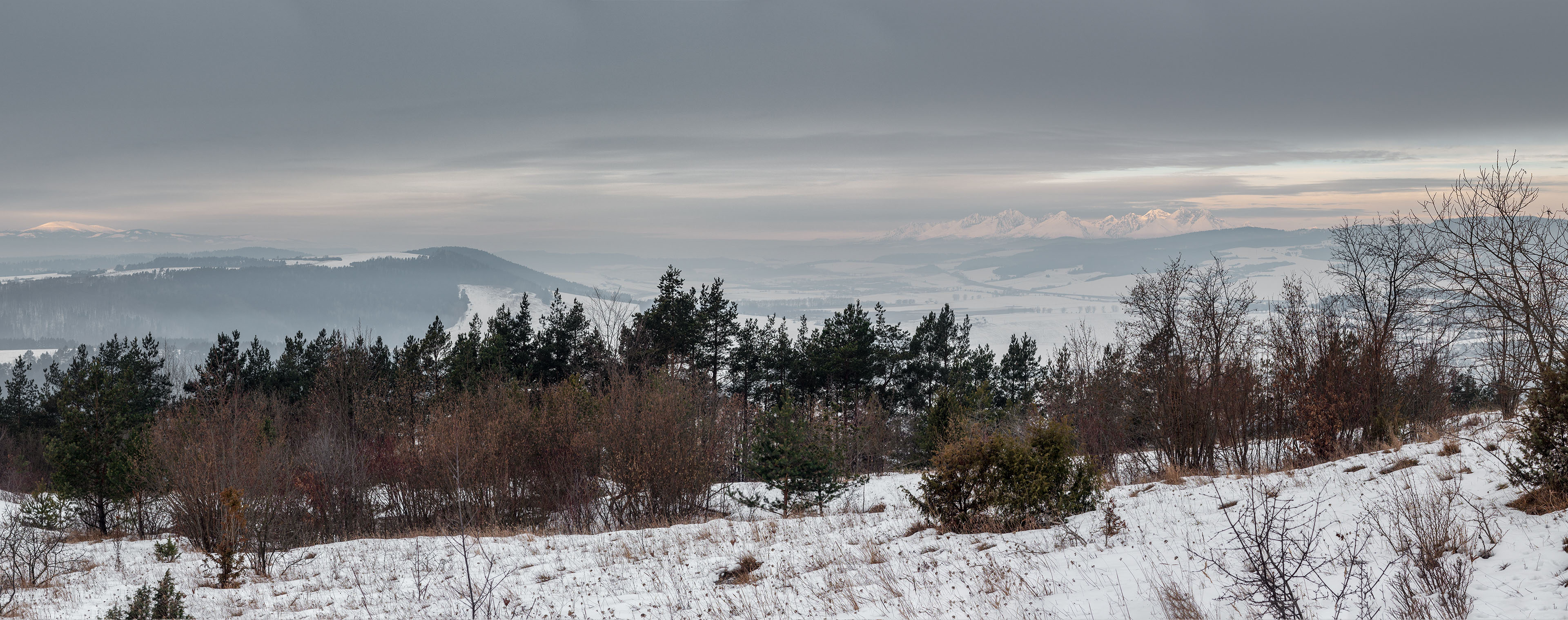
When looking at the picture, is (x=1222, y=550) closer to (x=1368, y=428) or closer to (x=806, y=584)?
(x=806, y=584)

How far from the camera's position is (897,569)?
951 cm

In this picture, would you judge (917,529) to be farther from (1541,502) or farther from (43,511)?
(43,511)

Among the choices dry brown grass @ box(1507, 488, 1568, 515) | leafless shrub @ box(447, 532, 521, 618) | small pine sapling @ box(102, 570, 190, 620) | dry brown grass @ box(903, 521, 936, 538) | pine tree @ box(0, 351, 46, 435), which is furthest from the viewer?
pine tree @ box(0, 351, 46, 435)

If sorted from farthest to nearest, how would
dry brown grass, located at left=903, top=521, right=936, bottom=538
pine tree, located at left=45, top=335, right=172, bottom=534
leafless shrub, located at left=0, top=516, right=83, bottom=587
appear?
pine tree, located at left=45, top=335, right=172, bottom=534 → leafless shrub, located at left=0, top=516, right=83, bottom=587 → dry brown grass, located at left=903, top=521, right=936, bottom=538

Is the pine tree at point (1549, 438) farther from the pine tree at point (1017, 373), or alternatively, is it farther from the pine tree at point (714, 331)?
the pine tree at point (1017, 373)

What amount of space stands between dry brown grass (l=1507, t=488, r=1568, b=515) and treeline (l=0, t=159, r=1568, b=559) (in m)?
0.21

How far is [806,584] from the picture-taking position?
916 cm

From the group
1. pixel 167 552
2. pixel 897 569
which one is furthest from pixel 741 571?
pixel 167 552

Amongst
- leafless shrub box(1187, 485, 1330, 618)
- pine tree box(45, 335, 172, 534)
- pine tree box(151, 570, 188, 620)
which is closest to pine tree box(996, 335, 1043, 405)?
leafless shrub box(1187, 485, 1330, 618)

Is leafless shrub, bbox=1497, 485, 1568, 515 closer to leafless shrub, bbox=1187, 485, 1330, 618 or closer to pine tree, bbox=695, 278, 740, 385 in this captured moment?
leafless shrub, bbox=1187, 485, 1330, 618

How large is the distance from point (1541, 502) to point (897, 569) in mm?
6649

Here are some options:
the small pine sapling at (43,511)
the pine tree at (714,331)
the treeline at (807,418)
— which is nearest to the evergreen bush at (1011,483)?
the treeline at (807,418)

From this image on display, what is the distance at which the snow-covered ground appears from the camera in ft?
23.1

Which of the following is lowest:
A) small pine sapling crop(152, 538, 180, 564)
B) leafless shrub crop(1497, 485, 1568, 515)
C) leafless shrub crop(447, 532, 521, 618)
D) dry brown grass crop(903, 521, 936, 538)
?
small pine sapling crop(152, 538, 180, 564)
